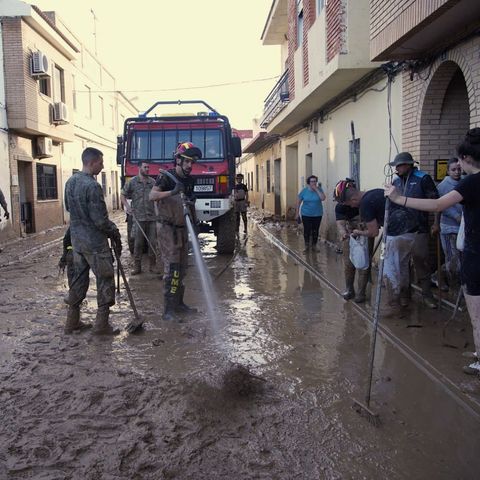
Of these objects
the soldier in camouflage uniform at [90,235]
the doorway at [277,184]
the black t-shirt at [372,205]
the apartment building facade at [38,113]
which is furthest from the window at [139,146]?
the doorway at [277,184]

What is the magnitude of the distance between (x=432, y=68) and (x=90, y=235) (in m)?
4.57

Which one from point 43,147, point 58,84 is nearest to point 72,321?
point 43,147

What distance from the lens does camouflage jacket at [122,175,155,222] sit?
8.54 metres

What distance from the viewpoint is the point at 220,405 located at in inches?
138

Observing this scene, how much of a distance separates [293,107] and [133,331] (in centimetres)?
897

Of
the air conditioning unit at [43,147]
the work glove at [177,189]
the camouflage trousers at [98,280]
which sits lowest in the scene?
the camouflage trousers at [98,280]

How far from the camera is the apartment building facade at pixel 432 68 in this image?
211 inches

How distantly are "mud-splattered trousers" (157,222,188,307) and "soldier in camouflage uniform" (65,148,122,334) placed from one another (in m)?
0.56

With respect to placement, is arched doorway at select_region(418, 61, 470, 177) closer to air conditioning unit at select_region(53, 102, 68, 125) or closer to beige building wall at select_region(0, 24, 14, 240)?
beige building wall at select_region(0, 24, 14, 240)

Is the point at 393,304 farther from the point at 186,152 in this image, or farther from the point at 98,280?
the point at 98,280

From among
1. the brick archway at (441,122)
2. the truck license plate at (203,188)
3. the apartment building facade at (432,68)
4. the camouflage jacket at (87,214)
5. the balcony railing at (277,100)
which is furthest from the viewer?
the balcony railing at (277,100)

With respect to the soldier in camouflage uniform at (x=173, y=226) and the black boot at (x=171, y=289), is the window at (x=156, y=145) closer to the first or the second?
the soldier in camouflage uniform at (x=173, y=226)

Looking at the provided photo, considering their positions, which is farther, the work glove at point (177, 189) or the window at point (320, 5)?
the window at point (320, 5)

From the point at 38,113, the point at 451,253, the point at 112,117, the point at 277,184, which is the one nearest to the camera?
the point at 451,253
